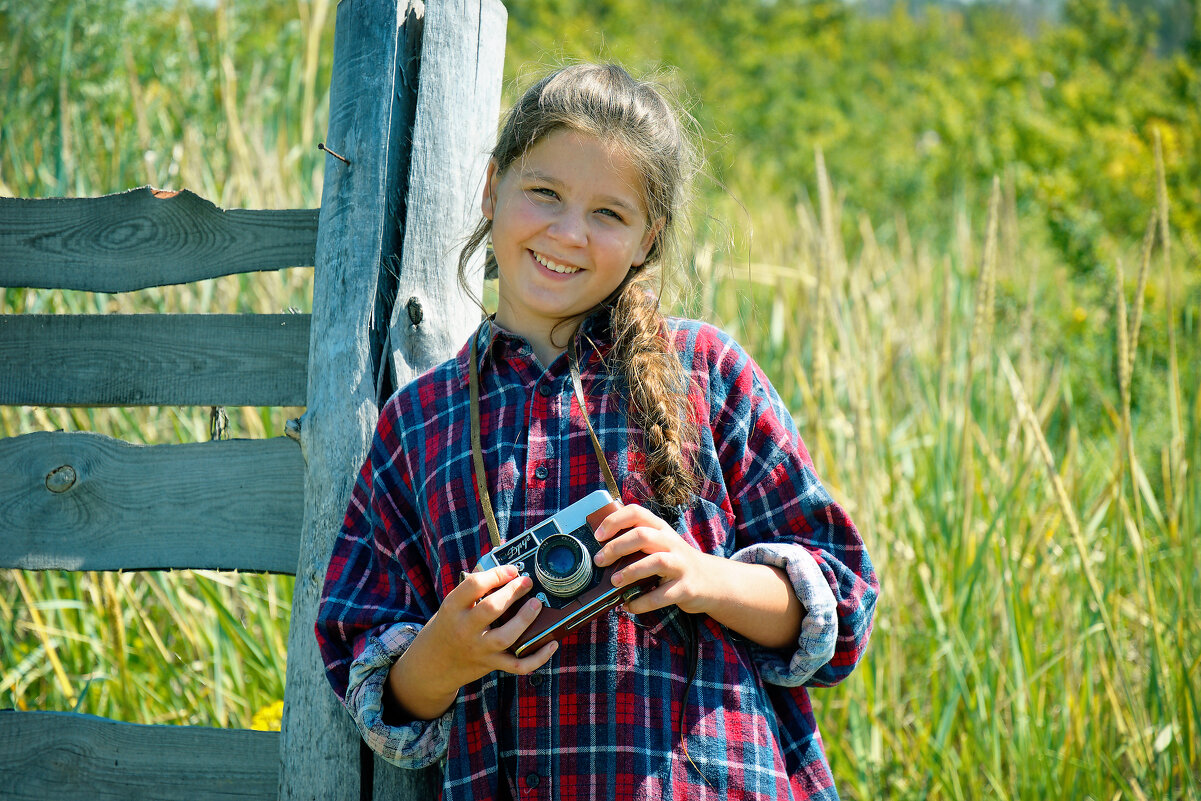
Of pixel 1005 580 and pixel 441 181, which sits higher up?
pixel 441 181

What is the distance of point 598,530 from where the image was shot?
104cm

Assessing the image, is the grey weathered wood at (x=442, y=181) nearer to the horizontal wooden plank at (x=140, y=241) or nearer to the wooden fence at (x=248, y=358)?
the wooden fence at (x=248, y=358)

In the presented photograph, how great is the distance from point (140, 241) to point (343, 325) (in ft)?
1.38

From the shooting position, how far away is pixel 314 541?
1.39 m

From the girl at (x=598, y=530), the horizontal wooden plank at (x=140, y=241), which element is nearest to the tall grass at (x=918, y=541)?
the girl at (x=598, y=530)

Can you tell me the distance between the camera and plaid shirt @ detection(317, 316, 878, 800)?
1141 millimetres

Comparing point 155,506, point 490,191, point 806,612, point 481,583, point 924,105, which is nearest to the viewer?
point 481,583

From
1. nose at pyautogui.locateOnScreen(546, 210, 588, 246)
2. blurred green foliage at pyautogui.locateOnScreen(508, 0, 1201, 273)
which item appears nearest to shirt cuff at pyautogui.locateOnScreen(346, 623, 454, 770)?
nose at pyautogui.locateOnScreen(546, 210, 588, 246)

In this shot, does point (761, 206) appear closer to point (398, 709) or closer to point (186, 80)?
point (186, 80)

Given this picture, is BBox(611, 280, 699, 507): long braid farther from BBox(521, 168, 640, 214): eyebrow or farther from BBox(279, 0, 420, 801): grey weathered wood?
BBox(279, 0, 420, 801): grey weathered wood

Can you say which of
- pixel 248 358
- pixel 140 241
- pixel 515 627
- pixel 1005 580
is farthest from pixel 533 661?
pixel 1005 580

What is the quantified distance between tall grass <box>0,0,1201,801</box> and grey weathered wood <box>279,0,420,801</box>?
516 mm

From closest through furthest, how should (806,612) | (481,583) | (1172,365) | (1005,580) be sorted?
(481,583) → (806,612) → (1172,365) → (1005,580)

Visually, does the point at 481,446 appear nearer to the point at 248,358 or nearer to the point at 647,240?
the point at 647,240
